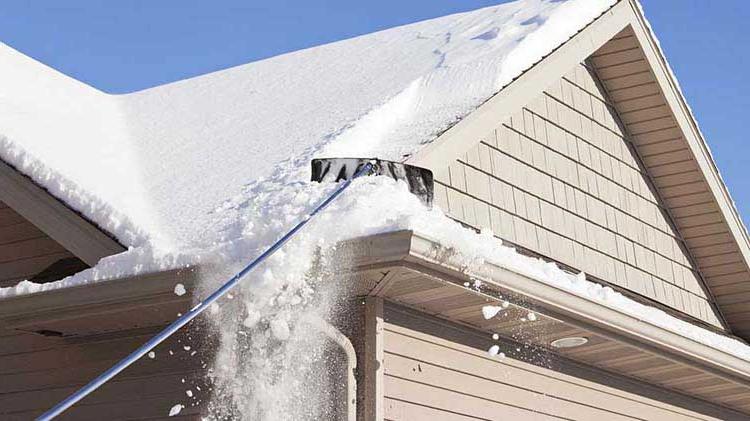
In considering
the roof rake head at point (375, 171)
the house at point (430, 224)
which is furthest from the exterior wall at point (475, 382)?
the roof rake head at point (375, 171)

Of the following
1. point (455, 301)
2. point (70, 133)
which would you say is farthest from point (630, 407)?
point (70, 133)

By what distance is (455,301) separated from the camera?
20.3ft

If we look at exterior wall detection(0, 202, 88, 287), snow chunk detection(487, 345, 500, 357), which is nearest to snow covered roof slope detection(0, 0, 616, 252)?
exterior wall detection(0, 202, 88, 287)

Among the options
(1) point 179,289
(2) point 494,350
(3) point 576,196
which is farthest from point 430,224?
(3) point 576,196

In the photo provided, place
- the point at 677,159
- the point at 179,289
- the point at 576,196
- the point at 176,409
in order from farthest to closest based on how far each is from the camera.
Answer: the point at 677,159, the point at 576,196, the point at 176,409, the point at 179,289

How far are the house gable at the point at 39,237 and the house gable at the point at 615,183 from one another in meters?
2.10

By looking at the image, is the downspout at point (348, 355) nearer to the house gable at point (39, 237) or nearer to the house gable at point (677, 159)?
the house gable at point (39, 237)

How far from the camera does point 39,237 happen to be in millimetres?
7137

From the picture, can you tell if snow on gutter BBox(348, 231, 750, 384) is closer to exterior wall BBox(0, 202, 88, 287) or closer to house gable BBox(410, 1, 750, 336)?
house gable BBox(410, 1, 750, 336)

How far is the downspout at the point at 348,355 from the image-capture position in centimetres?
577

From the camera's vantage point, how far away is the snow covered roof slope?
6.54m

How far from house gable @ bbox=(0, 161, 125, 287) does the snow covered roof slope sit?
0.26 ft

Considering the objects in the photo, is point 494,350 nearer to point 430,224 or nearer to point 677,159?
point 430,224

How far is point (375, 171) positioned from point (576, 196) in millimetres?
3370
